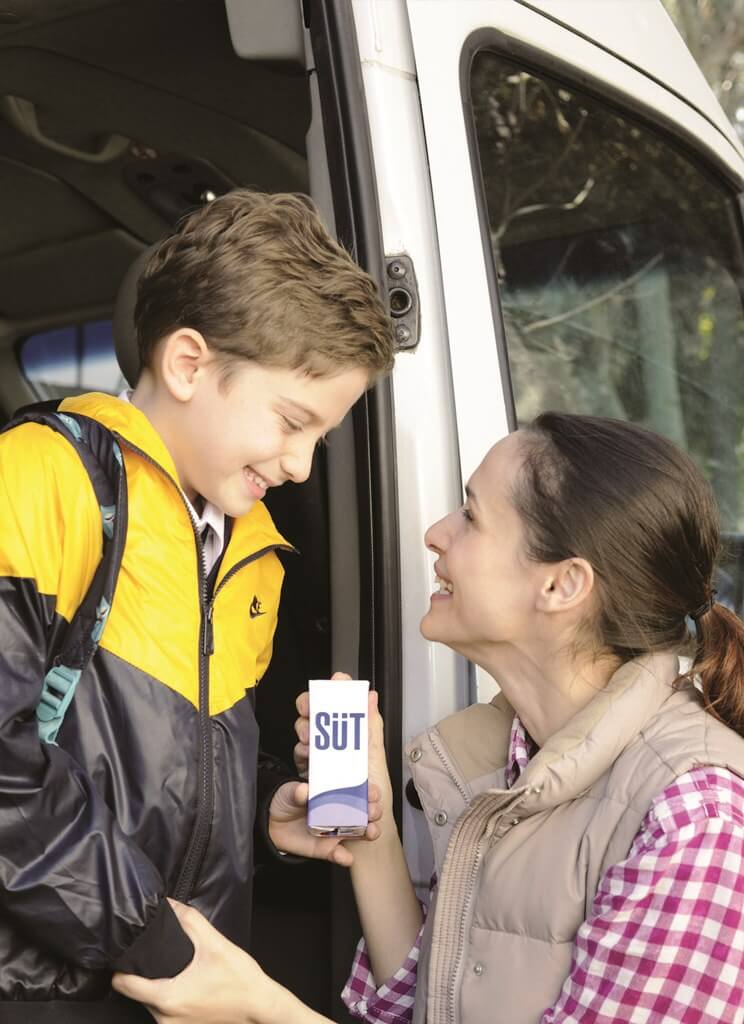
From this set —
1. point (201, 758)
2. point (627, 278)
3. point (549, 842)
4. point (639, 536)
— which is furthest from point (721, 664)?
point (627, 278)

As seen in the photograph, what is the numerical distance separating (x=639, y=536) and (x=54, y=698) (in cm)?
79

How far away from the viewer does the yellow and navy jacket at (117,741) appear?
149 cm

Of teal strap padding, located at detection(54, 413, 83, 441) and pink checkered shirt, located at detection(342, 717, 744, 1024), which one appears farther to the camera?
teal strap padding, located at detection(54, 413, 83, 441)

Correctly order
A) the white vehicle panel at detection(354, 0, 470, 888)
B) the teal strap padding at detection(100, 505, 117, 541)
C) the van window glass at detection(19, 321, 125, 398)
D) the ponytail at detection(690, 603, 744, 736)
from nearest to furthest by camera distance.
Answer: the teal strap padding at detection(100, 505, 117, 541), the ponytail at detection(690, 603, 744, 736), the white vehicle panel at detection(354, 0, 470, 888), the van window glass at detection(19, 321, 125, 398)

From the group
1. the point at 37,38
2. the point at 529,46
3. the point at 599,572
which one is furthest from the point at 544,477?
the point at 37,38

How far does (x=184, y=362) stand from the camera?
1.84 meters

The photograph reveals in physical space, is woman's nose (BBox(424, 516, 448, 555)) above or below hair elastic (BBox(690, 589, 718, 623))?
above

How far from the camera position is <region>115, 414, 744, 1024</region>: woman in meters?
1.50

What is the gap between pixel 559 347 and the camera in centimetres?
265

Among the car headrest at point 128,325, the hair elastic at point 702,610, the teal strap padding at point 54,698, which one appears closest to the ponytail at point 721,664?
the hair elastic at point 702,610

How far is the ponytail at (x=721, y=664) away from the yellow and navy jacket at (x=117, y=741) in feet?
2.11

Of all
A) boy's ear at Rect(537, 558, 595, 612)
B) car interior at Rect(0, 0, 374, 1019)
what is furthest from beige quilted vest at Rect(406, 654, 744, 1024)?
car interior at Rect(0, 0, 374, 1019)

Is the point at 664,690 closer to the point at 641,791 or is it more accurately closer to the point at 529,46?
the point at 641,791

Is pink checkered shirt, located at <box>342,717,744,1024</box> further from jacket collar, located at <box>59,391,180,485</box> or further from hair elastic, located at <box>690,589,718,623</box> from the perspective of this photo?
jacket collar, located at <box>59,391,180,485</box>
